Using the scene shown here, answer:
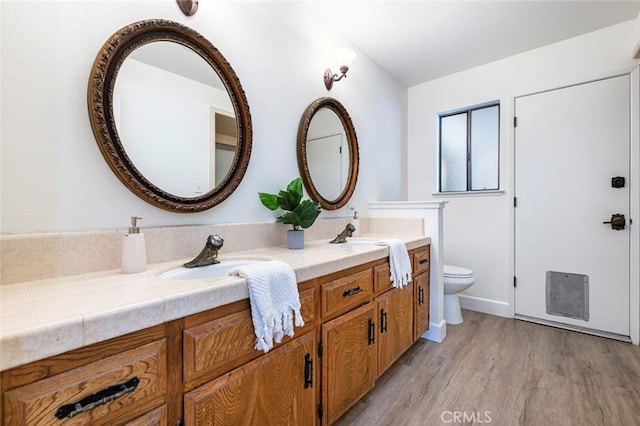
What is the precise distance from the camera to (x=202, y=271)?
119 centimetres

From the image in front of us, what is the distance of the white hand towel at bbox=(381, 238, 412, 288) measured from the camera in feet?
5.68

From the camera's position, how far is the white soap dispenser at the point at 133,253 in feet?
3.37

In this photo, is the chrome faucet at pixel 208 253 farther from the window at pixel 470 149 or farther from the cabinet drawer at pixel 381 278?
the window at pixel 470 149

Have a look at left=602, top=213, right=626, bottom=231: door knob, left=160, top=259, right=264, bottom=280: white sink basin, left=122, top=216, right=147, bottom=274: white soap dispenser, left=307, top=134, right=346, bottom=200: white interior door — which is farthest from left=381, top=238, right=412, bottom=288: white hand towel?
left=602, top=213, right=626, bottom=231: door knob

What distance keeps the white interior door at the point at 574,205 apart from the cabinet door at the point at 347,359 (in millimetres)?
1992

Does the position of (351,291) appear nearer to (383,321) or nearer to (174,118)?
(383,321)

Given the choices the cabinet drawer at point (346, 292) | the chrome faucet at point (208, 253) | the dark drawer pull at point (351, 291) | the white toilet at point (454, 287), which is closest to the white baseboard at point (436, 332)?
the white toilet at point (454, 287)

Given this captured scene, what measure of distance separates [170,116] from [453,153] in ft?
9.47

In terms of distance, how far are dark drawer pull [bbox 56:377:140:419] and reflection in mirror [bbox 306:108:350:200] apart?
154 centimetres

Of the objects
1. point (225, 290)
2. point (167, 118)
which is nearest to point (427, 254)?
point (225, 290)

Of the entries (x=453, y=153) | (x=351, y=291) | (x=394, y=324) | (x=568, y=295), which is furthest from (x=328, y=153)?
(x=568, y=295)

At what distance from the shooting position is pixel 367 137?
106 inches

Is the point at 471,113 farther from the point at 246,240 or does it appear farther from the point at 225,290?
the point at 225,290

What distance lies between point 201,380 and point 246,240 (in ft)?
2.68
